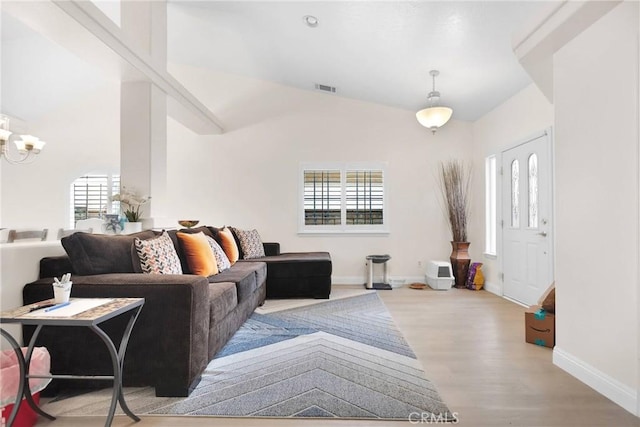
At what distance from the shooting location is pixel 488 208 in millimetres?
5074

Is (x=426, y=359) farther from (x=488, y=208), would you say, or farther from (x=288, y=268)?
(x=488, y=208)

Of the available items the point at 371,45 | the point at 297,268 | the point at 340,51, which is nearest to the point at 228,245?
the point at 297,268

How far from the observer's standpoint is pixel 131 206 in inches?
133

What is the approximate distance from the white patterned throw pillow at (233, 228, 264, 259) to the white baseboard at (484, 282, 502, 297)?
11.1ft

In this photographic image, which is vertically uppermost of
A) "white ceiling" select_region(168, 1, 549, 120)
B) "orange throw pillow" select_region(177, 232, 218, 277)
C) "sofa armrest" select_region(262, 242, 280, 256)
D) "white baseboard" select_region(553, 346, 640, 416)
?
"white ceiling" select_region(168, 1, 549, 120)

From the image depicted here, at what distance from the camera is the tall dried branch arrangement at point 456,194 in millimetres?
5277

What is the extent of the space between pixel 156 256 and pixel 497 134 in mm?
4586

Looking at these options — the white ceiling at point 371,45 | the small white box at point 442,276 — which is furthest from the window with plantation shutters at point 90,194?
the small white box at point 442,276

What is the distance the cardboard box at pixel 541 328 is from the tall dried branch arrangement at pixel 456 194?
251 centimetres

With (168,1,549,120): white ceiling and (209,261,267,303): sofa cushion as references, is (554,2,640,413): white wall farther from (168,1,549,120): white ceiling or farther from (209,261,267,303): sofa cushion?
(209,261,267,303): sofa cushion

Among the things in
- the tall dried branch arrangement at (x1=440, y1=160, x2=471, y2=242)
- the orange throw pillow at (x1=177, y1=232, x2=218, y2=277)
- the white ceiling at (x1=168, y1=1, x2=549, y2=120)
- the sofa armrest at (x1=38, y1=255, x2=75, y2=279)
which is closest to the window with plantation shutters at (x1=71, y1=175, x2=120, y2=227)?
the white ceiling at (x1=168, y1=1, x2=549, y2=120)

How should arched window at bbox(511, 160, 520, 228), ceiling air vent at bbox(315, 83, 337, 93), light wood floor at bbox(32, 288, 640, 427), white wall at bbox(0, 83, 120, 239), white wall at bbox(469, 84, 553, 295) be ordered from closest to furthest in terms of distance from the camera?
light wood floor at bbox(32, 288, 640, 427)
white wall at bbox(469, 84, 553, 295)
arched window at bbox(511, 160, 520, 228)
ceiling air vent at bbox(315, 83, 337, 93)
white wall at bbox(0, 83, 120, 239)

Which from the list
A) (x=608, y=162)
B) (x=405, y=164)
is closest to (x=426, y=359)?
(x=608, y=162)

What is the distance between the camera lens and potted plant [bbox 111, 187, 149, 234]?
128 inches
